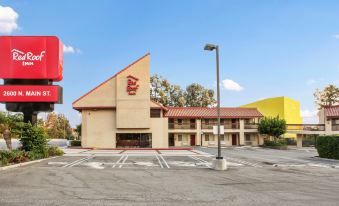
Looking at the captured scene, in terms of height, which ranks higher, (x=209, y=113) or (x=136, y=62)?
(x=136, y=62)

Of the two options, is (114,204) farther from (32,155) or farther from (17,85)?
(17,85)

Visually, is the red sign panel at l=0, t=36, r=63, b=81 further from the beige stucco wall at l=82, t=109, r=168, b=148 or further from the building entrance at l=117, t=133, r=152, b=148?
the building entrance at l=117, t=133, r=152, b=148

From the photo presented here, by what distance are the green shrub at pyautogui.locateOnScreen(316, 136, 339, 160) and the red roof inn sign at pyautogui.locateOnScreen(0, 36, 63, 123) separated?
2191 cm

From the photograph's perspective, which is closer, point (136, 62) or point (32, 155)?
point (32, 155)

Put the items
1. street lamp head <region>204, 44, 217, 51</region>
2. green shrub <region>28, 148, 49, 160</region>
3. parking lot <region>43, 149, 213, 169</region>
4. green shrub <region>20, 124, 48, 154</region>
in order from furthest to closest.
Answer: green shrub <region>20, 124, 48, 154</region>, green shrub <region>28, 148, 49, 160</region>, parking lot <region>43, 149, 213, 169</region>, street lamp head <region>204, 44, 217, 51</region>

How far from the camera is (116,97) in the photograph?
49.6 m

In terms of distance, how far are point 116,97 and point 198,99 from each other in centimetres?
3781

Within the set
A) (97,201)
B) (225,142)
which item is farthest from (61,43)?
(225,142)

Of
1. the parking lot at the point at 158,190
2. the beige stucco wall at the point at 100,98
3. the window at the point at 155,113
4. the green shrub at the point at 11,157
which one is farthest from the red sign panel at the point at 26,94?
the window at the point at 155,113

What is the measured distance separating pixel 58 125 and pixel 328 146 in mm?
103159

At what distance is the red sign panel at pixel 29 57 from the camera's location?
29156mm

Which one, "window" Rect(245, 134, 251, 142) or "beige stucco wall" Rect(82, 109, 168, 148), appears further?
"window" Rect(245, 134, 251, 142)

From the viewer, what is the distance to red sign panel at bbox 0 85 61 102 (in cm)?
2886

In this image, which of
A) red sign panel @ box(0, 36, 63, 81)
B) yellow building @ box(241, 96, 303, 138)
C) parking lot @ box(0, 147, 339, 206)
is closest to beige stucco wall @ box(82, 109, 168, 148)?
red sign panel @ box(0, 36, 63, 81)
